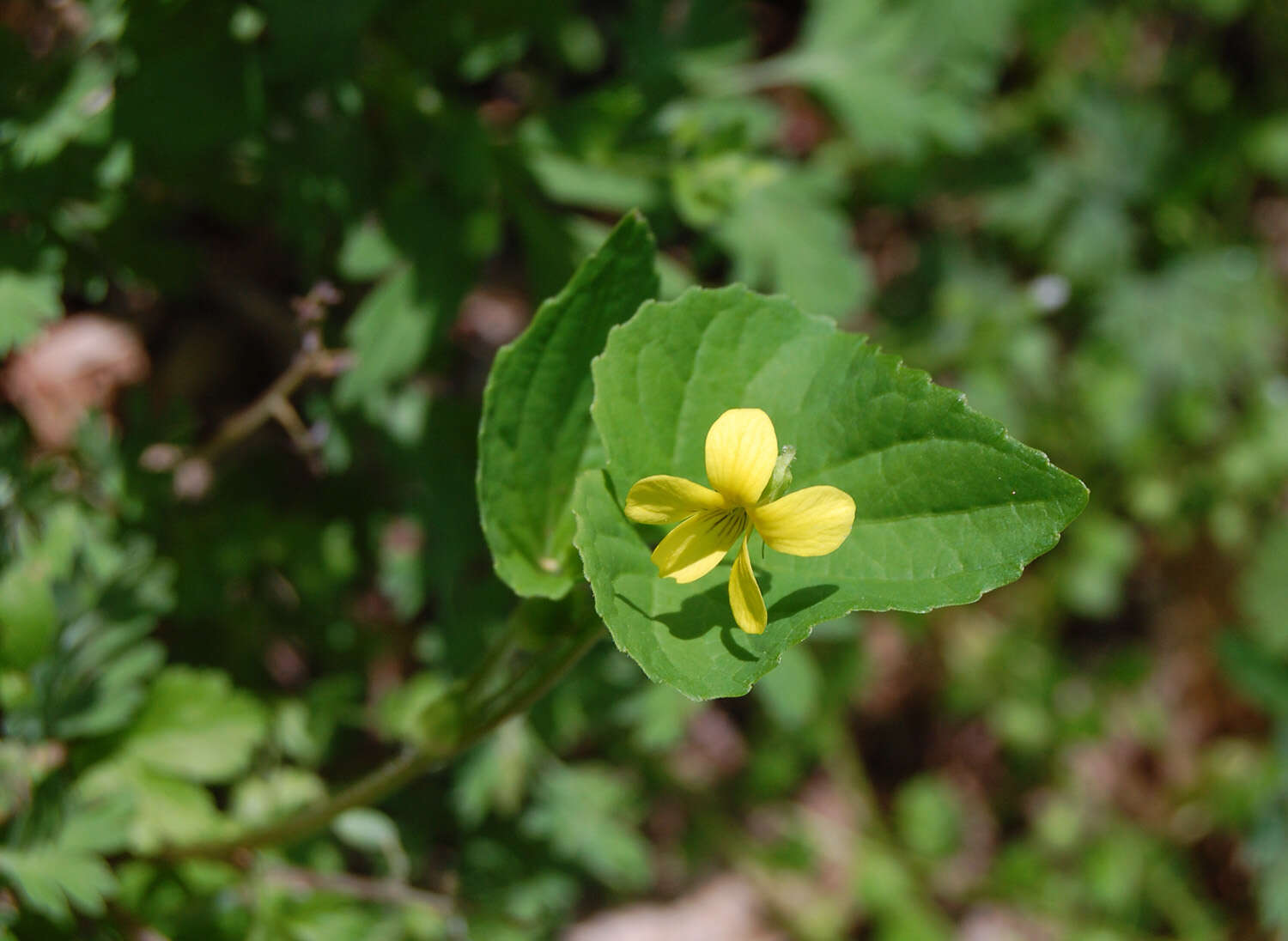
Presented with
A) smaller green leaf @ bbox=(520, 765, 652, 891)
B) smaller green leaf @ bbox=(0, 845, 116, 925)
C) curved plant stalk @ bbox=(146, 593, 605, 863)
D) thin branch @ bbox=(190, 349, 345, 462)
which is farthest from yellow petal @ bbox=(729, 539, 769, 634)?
smaller green leaf @ bbox=(520, 765, 652, 891)

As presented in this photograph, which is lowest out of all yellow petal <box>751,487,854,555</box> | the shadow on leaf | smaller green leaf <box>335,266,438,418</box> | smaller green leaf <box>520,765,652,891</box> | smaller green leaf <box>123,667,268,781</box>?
smaller green leaf <box>520,765,652,891</box>

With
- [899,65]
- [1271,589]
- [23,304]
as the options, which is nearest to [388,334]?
[23,304]

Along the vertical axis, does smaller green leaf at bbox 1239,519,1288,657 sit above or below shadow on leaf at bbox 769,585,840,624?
below

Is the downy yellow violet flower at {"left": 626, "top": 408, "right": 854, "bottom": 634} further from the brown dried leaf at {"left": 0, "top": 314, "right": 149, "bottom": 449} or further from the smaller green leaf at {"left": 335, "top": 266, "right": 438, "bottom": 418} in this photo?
the brown dried leaf at {"left": 0, "top": 314, "right": 149, "bottom": 449}

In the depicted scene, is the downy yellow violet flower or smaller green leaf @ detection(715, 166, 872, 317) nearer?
the downy yellow violet flower

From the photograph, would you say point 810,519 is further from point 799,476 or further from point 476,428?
point 476,428

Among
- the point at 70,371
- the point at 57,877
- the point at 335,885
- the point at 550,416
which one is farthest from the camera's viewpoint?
the point at 70,371

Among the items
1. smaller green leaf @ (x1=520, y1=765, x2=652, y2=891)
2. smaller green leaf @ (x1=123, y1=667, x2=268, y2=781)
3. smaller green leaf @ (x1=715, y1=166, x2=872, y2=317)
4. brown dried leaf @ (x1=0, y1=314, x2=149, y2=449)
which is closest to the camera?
smaller green leaf @ (x1=123, y1=667, x2=268, y2=781)

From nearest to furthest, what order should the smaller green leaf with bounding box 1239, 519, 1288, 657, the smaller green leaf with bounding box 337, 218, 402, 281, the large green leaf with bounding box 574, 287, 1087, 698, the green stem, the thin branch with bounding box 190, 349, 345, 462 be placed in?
1. the large green leaf with bounding box 574, 287, 1087, 698
2. the green stem
3. the thin branch with bounding box 190, 349, 345, 462
4. the smaller green leaf with bounding box 337, 218, 402, 281
5. the smaller green leaf with bounding box 1239, 519, 1288, 657
